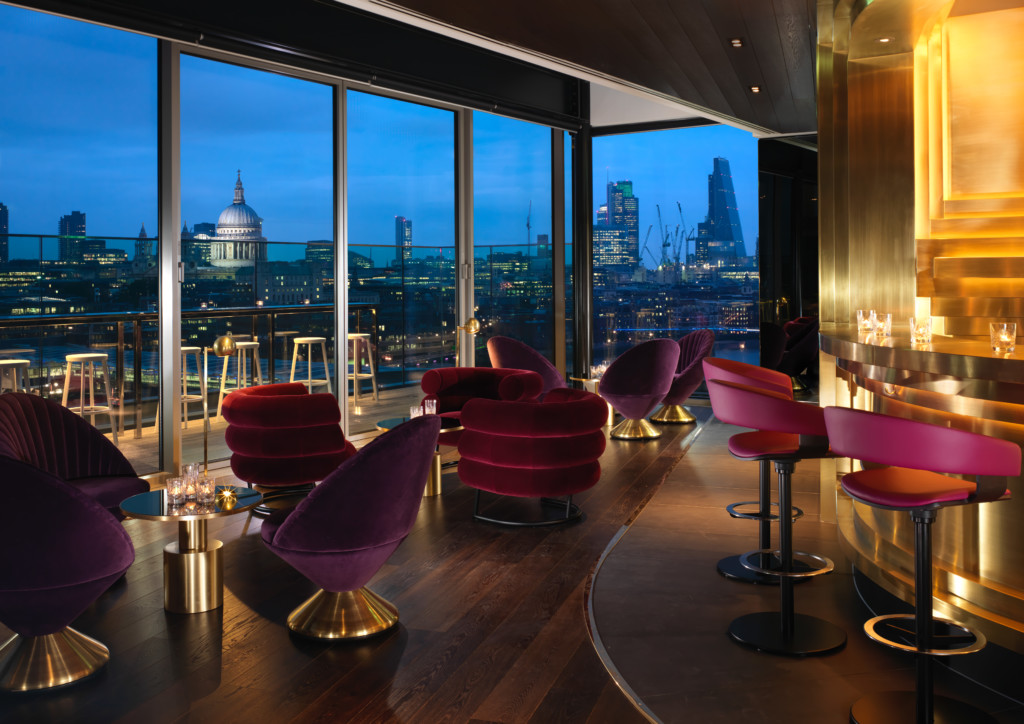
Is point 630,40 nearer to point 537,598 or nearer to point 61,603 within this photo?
point 537,598

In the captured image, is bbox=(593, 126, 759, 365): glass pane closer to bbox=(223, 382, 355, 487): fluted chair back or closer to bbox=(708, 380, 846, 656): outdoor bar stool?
bbox=(223, 382, 355, 487): fluted chair back

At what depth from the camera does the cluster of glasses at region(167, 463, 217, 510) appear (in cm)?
388

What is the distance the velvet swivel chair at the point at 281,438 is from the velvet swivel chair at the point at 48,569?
2066 millimetres

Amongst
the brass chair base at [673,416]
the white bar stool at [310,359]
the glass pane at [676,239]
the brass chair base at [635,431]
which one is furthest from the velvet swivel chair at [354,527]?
the glass pane at [676,239]

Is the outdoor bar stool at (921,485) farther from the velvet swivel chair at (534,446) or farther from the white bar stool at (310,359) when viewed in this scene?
the white bar stool at (310,359)

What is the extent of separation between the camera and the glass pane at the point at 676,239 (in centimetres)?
1091

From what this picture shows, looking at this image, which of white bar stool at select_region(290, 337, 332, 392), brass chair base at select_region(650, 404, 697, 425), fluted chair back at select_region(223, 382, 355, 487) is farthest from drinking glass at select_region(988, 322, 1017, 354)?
brass chair base at select_region(650, 404, 697, 425)

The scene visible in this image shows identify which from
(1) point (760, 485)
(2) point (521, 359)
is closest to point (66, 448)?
(1) point (760, 485)

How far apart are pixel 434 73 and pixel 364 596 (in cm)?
571

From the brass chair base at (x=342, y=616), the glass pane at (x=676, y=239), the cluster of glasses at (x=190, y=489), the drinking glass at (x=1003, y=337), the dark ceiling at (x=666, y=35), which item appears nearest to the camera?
the drinking glass at (x=1003, y=337)

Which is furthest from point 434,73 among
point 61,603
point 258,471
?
point 61,603

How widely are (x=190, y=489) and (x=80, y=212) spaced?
3.20 meters

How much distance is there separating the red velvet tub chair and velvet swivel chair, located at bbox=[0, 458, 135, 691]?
12.1 feet

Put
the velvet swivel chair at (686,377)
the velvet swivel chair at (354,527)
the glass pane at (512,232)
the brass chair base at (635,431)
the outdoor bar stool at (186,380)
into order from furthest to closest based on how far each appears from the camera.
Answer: the glass pane at (512,232) < the velvet swivel chair at (686,377) < the brass chair base at (635,431) < the outdoor bar stool at (186,380) < the velvet swivel chair at (354,527)
